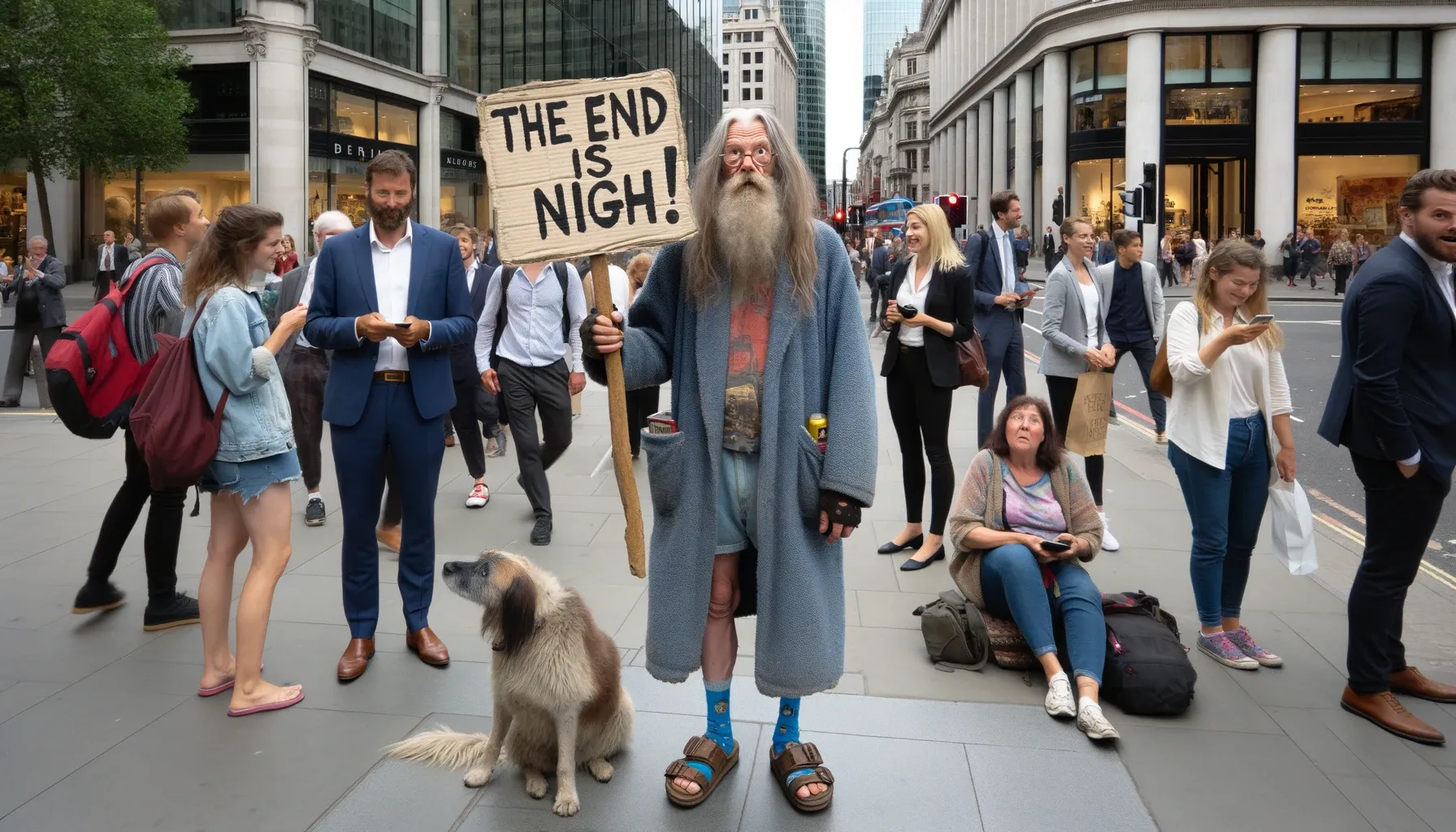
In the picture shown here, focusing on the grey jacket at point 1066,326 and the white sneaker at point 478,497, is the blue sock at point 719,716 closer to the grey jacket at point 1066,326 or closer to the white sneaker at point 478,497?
the grey jacket at point 1066,326

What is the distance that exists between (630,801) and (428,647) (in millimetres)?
1613

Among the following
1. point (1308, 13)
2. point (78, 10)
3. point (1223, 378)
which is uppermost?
point (1308, 13)

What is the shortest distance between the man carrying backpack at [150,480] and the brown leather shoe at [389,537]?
144cm

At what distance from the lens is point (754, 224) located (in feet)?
10.9

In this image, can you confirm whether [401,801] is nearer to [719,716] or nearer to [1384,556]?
[719,716]

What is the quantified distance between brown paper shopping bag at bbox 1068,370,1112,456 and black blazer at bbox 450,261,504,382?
4204 millimetres

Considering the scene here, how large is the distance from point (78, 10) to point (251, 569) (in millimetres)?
26698

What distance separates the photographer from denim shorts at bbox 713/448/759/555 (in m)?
3.49

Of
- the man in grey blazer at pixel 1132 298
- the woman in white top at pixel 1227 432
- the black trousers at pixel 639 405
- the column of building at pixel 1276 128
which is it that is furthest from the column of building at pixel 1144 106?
the woman in white top at pixel 1227 432

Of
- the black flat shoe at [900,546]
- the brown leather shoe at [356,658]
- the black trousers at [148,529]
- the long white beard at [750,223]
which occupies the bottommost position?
the brown leather shoe at [356,658]

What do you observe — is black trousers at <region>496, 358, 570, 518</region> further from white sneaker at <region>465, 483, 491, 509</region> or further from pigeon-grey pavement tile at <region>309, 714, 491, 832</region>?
pigeon-grey pavement tile at <region>309, 714, 491, 832</region>

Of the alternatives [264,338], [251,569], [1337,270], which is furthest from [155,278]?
[1337,270]

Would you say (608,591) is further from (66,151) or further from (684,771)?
(66,151)

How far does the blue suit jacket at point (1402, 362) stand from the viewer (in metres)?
4.11
